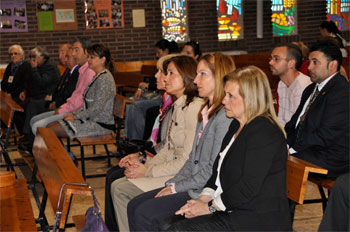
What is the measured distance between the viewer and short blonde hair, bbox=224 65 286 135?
2701 millimetres

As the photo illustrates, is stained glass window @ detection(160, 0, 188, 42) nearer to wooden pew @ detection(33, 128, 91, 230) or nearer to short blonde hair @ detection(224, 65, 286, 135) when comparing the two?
wooden pew @ detection(33, 128, 91, 230)

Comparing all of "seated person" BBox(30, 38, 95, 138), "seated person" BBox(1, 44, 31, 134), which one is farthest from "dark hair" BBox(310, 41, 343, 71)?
"seated person" BBox(1, 44, 31, 134)

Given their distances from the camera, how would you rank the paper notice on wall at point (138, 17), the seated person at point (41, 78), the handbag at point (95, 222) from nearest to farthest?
the handbag at point (95, 222), the seated person at point (41, 78), the paper notice on wall at point (138, 17)

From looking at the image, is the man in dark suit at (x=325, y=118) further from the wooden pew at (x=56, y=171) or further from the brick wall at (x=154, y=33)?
the brick wall at (x=154, y=33)

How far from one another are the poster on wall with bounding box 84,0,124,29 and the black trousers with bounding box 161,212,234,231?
9.29 m

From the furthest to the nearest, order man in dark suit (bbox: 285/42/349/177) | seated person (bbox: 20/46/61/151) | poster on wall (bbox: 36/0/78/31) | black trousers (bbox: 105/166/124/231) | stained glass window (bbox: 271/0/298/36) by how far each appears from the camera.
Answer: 1. stained glass window (bbox: 271/0/298/36)
2. poster on wall (bbox: 36/0/78/31)
3. seated person (bbox: 20/46/61/151)
4. black trousers (bbox: 105/166/124/231)
5. man in dark suit (bbox: 285/42/349/177)

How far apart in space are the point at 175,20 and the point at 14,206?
31.9ft

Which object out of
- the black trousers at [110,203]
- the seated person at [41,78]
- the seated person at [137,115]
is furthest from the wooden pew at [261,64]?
the black trousers at [110,203]

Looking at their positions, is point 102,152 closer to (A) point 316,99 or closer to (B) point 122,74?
(B) point 122,74

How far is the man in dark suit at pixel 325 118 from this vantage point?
12.3 feet

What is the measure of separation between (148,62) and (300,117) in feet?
26.3

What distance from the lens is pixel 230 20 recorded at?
496 inches

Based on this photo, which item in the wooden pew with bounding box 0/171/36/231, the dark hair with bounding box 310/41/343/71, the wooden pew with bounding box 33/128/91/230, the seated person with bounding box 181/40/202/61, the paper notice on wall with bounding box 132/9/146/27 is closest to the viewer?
the wooden pew with bounding box 33/128/91/230

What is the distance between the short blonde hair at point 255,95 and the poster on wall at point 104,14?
9.15 metres
